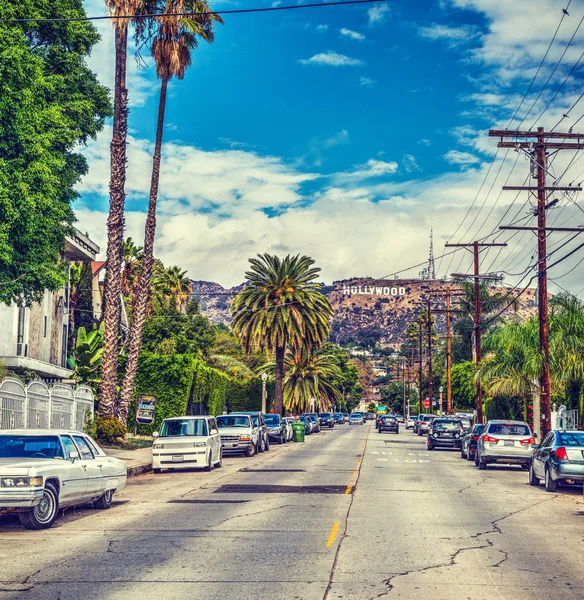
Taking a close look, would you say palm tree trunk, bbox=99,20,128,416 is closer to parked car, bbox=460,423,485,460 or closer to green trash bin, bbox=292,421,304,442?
parked car, bbox=460,423,485,460

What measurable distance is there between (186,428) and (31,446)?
12.1m

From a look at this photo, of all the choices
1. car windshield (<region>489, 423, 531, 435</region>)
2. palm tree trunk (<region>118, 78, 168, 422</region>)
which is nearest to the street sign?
palm tree trunk (<region>118, 78, 168, 422</region>)

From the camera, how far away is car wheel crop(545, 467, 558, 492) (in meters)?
21.0

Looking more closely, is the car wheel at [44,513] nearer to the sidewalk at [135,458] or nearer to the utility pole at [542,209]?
the sidewalk at [135,458]

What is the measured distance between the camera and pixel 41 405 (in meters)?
26.7

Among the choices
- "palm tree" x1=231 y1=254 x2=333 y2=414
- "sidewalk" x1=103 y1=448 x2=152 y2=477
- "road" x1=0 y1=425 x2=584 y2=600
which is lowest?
"road" x1=0 y1=425 x2=584 y2=600

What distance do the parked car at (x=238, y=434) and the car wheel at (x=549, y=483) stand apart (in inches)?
591

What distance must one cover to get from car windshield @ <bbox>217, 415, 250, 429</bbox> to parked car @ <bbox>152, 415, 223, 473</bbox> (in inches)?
319

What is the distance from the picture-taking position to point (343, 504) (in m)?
17.0

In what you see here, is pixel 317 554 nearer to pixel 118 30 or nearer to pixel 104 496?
pixel 104 496

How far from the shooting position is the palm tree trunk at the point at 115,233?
31859mm

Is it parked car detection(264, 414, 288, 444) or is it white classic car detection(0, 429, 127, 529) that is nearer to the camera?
white classic car detection(0, 429, 127, 529)

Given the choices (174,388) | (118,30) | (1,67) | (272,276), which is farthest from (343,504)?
(272,276)

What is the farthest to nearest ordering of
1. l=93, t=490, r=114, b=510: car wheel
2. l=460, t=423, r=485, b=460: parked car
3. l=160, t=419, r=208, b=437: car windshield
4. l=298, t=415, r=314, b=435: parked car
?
1. l=298, t=415, r=314, b=435: parked car
2. l=460, t=423, r=485, b=460: parked car
3. l=160, t=419, r=208, b=437: car windshield
4. l=93, t=490, r=114, b=510: car wheel
